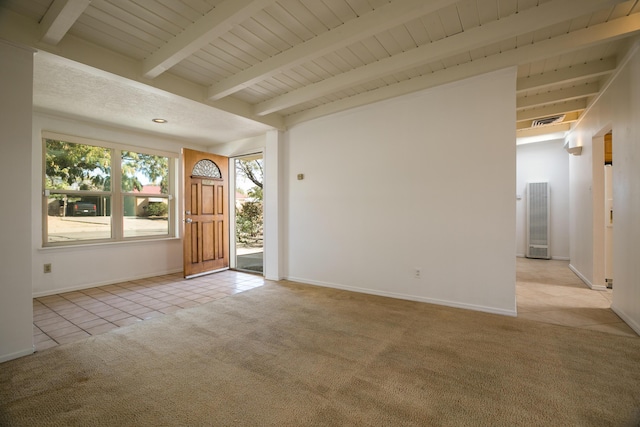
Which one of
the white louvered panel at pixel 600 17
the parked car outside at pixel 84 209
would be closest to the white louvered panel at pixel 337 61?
the white louvered panel at pixel 600 17

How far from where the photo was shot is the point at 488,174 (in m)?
3.12

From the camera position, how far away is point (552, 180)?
6.70 m

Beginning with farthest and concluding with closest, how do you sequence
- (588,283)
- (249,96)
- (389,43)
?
(588,283) → (249,96) → (389,43)

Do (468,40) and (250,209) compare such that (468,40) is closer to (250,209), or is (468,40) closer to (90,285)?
(90,285)

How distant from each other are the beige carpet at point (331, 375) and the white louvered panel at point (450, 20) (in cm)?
263

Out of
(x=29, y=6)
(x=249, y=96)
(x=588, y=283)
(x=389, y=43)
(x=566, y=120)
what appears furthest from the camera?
(x=566, y=120)

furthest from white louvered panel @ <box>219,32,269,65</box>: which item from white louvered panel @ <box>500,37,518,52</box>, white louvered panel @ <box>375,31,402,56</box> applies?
white louvered panel @ <box>500,37,518,52</box>

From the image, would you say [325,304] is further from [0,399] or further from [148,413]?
[0,399]

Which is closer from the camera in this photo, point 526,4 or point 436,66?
point 526,4

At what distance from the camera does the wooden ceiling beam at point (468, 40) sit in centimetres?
211

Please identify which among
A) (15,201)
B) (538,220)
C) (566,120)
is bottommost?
(538,220)

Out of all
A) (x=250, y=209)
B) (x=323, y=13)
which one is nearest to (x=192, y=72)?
(x=323, y=13)

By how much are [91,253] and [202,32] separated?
3.80 meters

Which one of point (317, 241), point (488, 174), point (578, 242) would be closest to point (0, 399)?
point (317, 241)
